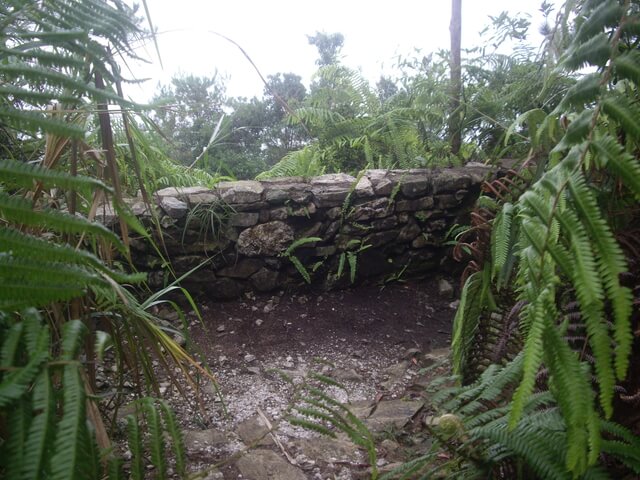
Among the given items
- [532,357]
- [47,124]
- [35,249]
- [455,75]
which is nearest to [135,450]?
[35,249]

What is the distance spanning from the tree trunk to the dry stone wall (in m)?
A: 0.35

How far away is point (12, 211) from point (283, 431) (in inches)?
64.5

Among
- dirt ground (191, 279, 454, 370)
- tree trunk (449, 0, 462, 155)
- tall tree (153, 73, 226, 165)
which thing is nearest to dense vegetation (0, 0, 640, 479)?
dirt ground (191, 279, 454, 370)

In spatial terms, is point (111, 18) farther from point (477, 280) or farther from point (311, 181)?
point (311, 181)

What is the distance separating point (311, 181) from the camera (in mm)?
3432

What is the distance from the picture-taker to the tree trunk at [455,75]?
3.76m

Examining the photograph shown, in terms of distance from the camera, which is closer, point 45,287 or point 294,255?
point 45,287

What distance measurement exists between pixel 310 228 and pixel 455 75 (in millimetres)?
1946

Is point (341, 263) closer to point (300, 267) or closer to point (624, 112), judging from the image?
point (300, 267)

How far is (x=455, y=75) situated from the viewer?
3.88 metres

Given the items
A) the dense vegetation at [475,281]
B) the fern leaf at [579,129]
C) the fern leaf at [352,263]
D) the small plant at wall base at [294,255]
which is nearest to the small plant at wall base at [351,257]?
the fern leaf at [352,263]

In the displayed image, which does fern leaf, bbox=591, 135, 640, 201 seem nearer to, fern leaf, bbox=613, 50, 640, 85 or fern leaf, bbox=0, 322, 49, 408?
fern leaf, bbox=613, 50, 640, 85

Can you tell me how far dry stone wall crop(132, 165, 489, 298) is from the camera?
10.0 ft

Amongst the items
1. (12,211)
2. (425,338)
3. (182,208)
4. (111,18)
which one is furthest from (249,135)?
(12,211)
